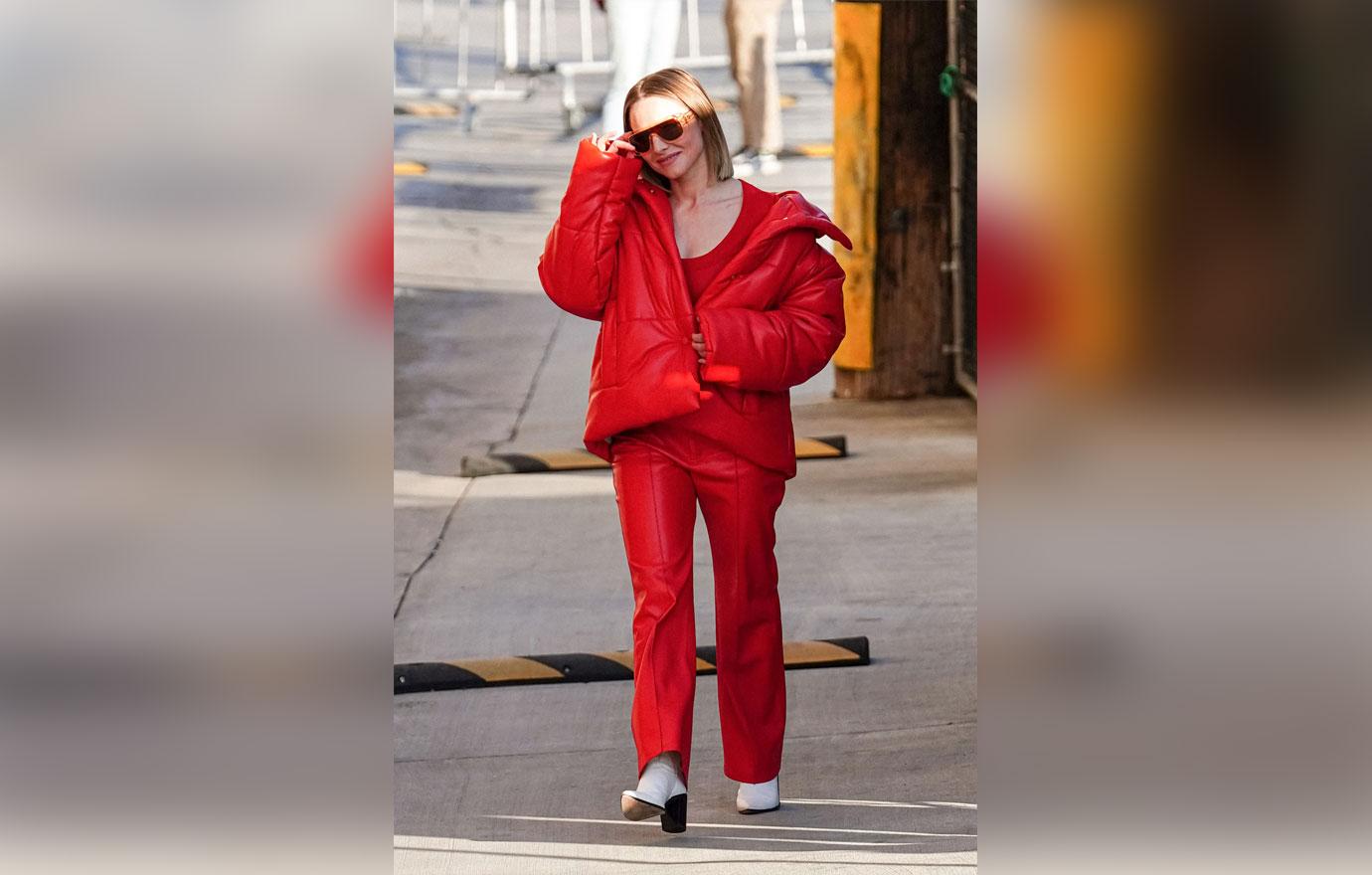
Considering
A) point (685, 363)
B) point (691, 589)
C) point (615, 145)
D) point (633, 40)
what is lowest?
point (691, 589)

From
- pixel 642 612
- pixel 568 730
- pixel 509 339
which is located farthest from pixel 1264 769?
pixel 509 339

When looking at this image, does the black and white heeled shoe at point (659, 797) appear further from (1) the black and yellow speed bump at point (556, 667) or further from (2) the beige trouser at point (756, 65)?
(2) the beige trouser at point (756, 65)

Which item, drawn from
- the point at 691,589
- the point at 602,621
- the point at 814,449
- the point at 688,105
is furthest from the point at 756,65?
the point at 691,589

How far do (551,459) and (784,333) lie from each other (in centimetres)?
477

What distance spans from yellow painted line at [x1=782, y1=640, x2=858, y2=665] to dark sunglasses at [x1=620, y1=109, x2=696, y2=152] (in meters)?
2.03

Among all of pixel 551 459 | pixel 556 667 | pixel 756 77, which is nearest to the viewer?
pixel 556 667

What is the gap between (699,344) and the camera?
4.75 meters

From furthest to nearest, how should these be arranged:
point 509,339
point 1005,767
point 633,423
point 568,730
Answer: point 509,339
point 568,730
point 633,423
point 1005,767

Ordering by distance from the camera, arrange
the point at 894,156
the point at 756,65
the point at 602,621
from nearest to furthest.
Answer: the point at 602,621 → the point at 894,156 → the point at 756,65

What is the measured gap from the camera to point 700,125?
4867 millimetres

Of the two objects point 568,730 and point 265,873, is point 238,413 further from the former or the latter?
point 568,730

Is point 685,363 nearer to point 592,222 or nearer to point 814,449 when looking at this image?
point 592,222

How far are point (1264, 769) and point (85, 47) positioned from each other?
163 centimetres

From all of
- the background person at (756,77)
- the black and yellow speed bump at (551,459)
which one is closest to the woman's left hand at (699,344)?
the black and yellow speed bump at (551,459)
